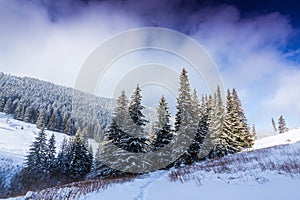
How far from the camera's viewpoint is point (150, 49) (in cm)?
4222

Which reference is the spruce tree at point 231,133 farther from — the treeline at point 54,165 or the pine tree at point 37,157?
the pine tree at point 37,157

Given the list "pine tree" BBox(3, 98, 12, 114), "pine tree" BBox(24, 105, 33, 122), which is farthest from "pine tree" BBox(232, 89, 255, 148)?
"pine tree" BBox(3, 98, 12, 114)

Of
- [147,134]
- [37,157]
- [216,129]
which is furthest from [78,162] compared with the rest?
[216,129]

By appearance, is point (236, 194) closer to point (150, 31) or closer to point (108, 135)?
point (108, 135)

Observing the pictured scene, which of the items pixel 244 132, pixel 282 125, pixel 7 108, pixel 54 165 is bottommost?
pixel 54 165

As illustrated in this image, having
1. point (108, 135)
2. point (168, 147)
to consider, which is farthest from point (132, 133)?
point (168, 147)

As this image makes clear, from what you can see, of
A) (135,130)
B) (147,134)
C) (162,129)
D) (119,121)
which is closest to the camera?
(135,130)

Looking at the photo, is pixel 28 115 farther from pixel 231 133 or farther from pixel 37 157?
pixel 231 133

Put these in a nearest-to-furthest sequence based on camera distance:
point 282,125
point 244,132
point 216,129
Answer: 1. point 216,129
2. point 244,132
3. point 282,125

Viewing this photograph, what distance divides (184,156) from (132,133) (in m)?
5.90

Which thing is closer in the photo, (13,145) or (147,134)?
(147,134)

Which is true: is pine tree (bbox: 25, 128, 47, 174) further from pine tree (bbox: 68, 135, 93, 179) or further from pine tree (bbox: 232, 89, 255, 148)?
pine tree (bbox: 232, 89, 255, 148)

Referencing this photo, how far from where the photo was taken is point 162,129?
68.2ft

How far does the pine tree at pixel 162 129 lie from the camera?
794 inches
